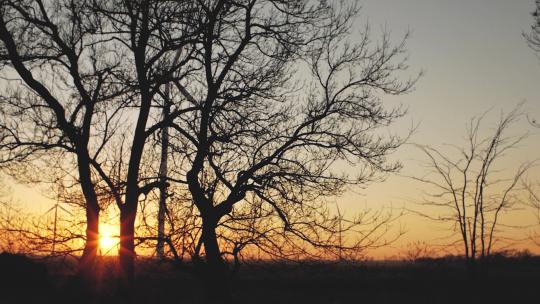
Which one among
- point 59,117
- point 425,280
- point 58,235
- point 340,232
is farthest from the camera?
point 425,280

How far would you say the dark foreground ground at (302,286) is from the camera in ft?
35.3

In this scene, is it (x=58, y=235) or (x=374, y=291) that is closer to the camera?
(x=58, y=235)

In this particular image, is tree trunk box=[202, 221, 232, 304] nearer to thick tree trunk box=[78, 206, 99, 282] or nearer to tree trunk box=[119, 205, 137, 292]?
tree trunk box=[119, 205, 137, 292]

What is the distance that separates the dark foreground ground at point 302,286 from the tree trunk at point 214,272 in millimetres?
530

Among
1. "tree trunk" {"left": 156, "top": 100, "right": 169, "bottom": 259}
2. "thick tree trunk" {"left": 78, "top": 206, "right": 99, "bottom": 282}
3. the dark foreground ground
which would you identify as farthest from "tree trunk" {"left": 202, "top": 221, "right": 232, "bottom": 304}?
"thick tree trunk" {"left": 78, "top": 206, "right": 99, "bottom": 282}

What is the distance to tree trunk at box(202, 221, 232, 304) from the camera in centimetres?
1040

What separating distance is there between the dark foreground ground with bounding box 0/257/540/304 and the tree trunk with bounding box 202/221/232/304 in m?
0.53

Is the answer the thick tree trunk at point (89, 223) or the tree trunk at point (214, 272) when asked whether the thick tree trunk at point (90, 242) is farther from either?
the tree trunk at point (214, 272)

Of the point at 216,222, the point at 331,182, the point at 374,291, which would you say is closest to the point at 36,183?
the point at 216,222

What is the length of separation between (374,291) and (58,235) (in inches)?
312

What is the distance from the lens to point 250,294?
43.5ft

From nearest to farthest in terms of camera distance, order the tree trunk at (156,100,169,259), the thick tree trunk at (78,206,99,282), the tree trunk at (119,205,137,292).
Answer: the tree trunk at (156,100,169,259)
the tree trunk at (119,205,137,292)
the thick tree trunk at (78,206,99,282)

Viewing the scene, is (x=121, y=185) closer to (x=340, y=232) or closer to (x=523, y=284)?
(x=340, y=232)

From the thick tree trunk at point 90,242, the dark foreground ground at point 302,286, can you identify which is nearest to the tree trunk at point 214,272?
the dark foreground ground at point 302,286
